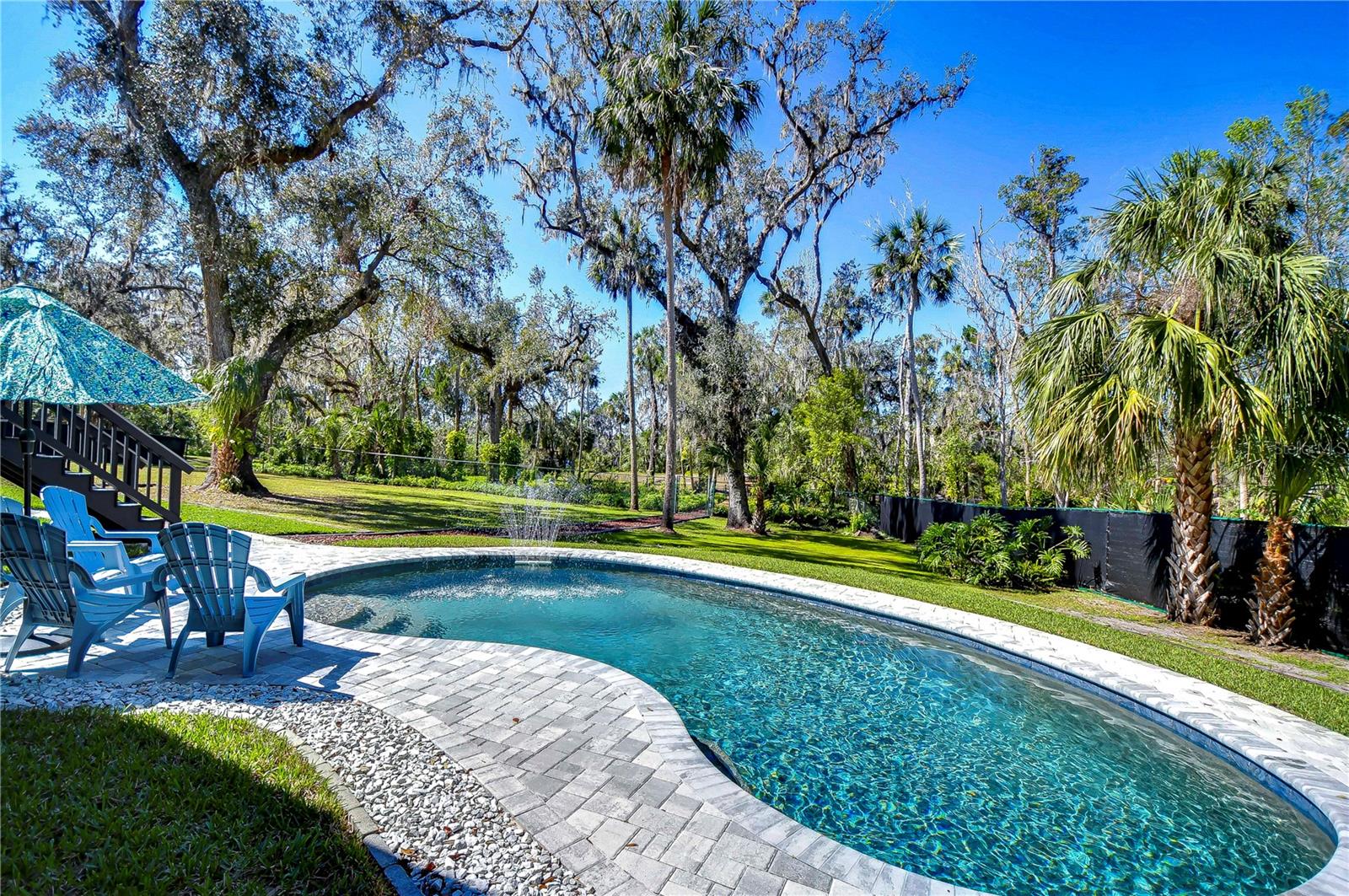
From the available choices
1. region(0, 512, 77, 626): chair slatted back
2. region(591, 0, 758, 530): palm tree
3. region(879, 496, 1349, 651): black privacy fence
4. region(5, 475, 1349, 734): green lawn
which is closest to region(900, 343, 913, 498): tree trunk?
region(5, 475, 1349, 734): green lawn

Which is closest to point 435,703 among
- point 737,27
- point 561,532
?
point 561,532

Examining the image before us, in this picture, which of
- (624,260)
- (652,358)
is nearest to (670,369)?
(624,260)

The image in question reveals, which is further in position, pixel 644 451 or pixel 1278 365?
pixel 644 451

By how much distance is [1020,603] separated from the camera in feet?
32.7

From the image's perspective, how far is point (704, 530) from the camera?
18.7m

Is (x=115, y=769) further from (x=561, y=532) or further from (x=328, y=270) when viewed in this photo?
(x=328, y=270)

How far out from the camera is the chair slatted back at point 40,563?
156 inches

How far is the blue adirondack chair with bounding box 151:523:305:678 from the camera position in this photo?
14.1 ft

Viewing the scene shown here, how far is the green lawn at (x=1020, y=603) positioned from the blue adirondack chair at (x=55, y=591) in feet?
23.2

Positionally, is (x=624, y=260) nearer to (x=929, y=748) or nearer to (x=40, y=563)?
(x=40, y=563)

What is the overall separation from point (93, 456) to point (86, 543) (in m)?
3.76

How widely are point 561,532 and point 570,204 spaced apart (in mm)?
12770

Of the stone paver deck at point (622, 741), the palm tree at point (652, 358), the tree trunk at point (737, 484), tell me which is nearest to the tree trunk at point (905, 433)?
the tree trunk at point (737, 484)

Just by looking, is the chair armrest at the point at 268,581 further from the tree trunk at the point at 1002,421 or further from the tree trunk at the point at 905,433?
the tree trunk at the point at 905,433
